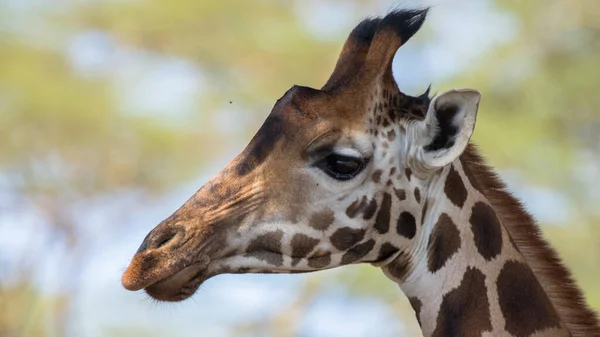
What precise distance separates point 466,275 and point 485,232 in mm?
298

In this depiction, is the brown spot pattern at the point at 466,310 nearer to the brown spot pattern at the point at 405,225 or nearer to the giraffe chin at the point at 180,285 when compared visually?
the brown spot pattern at the point at 405,225

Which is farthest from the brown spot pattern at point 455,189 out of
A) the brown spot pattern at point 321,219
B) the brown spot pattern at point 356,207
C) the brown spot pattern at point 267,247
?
the brown spot pattern at point 267,247

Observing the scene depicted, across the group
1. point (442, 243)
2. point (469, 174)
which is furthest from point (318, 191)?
point (469, 174)

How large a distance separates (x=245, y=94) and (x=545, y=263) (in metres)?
24.4

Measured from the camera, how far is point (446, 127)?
614 cm

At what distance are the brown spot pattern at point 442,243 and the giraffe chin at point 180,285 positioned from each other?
1.30 m

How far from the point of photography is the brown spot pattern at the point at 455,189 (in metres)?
6.29

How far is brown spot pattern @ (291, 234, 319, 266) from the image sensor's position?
6051 millimetres

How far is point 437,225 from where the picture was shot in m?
6.24

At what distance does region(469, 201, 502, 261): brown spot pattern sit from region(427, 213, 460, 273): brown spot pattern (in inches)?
4.9

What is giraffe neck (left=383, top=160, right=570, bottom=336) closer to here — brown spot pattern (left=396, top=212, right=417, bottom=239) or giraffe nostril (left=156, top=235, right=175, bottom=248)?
brown spot pattern (left=396, top=212, right=417, bottom=239)

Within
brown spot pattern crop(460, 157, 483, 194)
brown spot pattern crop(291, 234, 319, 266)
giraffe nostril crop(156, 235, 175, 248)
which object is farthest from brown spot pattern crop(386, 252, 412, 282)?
giraffe nostril crop(156, 235, 175, 248)

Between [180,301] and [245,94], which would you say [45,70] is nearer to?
[245,94]

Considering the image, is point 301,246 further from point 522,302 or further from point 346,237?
point 522,302
